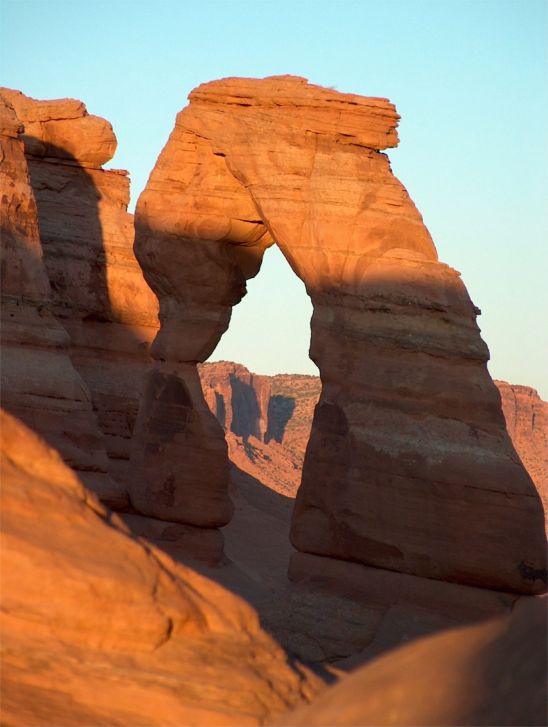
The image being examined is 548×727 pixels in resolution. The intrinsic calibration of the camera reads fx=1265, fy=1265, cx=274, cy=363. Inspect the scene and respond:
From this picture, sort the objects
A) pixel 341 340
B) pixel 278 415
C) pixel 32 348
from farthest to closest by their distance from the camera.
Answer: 1. pixel 278 415
2. pixel 32 348
3. pixel 341 340

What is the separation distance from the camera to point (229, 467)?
672 inches

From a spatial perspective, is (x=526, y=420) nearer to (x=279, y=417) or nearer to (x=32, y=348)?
(x=279, y=417)


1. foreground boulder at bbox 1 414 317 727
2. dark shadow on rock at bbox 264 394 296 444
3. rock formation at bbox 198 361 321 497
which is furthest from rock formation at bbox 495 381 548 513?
foreground boulder at bbox 1 414 317 727

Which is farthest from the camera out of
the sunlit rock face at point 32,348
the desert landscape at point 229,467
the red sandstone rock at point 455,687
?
the sunlit rock face at point 32,348

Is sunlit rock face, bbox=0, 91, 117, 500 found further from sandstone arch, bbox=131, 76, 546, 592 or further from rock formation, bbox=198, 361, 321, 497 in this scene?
rock formation, bbox=198, 361, 321, 497

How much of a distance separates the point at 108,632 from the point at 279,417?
50.5 meters

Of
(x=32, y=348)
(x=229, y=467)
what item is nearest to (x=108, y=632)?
(x=229, y=467)

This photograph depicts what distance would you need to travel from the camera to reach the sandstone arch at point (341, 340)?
14250 millimetres

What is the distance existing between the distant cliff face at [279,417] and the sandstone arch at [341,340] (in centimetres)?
2504

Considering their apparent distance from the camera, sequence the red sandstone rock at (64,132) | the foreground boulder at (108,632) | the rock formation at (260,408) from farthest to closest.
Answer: the rock formation at (260,408) → the red sandstone rock at (64,132) → the foreground boulder at (108,632)

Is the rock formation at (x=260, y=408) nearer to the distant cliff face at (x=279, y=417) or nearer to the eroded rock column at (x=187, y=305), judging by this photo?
the distant cliff face at (x=279, y=417)

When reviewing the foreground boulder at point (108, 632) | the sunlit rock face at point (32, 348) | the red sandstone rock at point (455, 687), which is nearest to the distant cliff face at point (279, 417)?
the sunlit rock face at point (32, 348)

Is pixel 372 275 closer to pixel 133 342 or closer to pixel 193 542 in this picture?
pixel 193 542

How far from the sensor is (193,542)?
1736 cm
